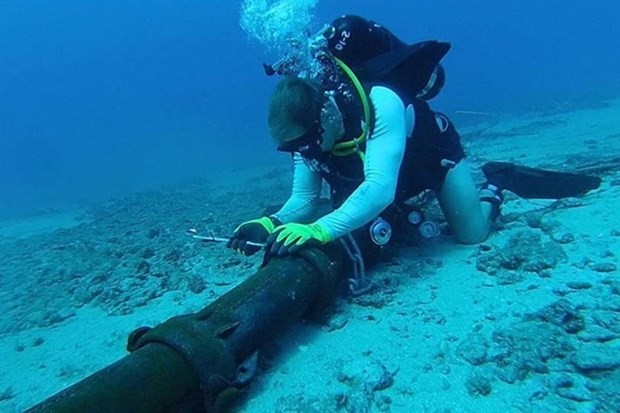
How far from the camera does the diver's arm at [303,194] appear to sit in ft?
13.2

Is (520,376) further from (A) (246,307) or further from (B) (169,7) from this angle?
(B) (169,7)

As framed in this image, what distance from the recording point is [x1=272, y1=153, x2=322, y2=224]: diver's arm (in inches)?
158

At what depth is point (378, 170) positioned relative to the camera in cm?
303

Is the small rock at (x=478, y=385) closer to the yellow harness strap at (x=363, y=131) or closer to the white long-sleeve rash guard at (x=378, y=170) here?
the white long-sleeve rash guard at (x=378, y=170)

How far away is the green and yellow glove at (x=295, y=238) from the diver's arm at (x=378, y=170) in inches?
2.7

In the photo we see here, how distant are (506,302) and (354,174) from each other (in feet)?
4.95

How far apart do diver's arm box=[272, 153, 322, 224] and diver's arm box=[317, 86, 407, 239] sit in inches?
39.4

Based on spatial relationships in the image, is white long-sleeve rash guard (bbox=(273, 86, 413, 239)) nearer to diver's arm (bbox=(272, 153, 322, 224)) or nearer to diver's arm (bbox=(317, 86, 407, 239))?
diver's arm (bbox=(317, 86, 407, 239))

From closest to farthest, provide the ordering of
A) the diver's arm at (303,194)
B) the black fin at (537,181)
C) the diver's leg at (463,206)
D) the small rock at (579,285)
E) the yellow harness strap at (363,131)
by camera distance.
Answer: the small rock at (579,285) < the yellow harness strap at (363,131) < the diver's leg at (463,206) < the diver's arm at (303,194) < the black fin at (537,181)

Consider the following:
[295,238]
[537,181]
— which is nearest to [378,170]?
[295,238]

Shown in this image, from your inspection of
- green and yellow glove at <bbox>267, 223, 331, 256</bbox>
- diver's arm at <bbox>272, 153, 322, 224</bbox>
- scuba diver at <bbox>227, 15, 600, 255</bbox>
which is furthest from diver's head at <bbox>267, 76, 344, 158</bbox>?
diver's arm at <bbox>272, 153, 322, 224</bbox>

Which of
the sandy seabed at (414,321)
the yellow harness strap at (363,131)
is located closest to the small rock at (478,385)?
the sandy seabed at (414,321)

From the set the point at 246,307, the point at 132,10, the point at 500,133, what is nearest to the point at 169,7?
the point at 132,10

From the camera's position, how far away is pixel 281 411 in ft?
7.18
